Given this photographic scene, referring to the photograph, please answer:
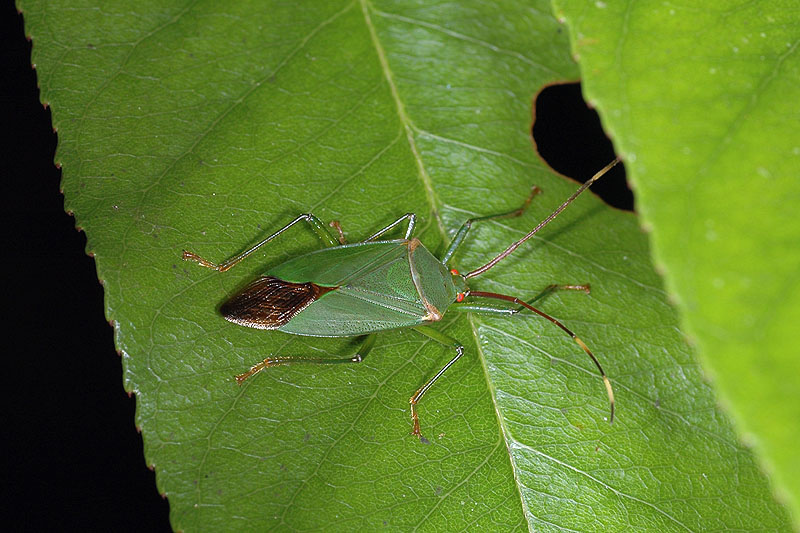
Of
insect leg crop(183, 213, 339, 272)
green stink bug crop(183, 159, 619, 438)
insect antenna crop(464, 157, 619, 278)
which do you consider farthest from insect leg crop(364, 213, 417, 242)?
insect antenna crop(464, 157, 619, 278)

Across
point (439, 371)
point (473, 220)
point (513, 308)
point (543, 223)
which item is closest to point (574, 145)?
point (543, 223)

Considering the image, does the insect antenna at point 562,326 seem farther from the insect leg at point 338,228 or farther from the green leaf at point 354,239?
the insect leg at point 338,228

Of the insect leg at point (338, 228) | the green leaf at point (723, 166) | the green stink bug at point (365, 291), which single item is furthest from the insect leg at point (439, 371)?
the green leaf at point (723, 166)

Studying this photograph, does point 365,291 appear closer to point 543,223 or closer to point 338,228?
point 338,228

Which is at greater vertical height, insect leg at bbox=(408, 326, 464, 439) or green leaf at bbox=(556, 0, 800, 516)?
green leaf at bbox=(556, 0, 800, 516)

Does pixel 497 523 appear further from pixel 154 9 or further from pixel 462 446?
pixel 154 9

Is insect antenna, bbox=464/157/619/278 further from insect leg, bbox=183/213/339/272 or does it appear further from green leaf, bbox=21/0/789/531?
insect leg, bbox=183/213/339/272
